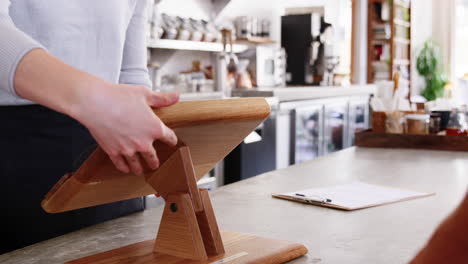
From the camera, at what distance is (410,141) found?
2.65 metres

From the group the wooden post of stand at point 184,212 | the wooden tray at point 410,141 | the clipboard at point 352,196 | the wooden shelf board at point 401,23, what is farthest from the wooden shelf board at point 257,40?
the wooden post of stand at point 184,212

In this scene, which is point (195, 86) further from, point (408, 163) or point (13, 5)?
point (13, 5)

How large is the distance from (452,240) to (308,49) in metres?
6.24

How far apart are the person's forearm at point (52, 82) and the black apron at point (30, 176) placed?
537 mm

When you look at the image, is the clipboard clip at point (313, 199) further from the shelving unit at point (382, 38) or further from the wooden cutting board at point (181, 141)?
Result: the shelving unit at point (382, 38)

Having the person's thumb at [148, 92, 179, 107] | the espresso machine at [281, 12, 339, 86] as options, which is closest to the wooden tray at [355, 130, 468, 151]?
the person's thumb at [148, 92, 179, 107]

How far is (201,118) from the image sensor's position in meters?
0.87

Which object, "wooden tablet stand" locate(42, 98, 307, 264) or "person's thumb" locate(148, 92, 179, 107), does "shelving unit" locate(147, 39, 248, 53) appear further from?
"person's thumb" locate(148, 92, 179, 107)

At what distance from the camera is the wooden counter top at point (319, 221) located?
1129mm

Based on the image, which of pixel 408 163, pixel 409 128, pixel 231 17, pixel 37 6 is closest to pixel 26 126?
pixel 37 6

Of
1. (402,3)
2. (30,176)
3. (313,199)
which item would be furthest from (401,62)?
(30,176)

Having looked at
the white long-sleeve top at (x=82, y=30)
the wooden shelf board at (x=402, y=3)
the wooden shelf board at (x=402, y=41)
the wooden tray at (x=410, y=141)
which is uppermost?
the wooden shelf board at (x=402, y=3)

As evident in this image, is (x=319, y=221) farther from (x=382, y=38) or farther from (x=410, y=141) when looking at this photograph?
(x=382, y=38)

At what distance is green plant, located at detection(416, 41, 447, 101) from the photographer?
9.99 meters
